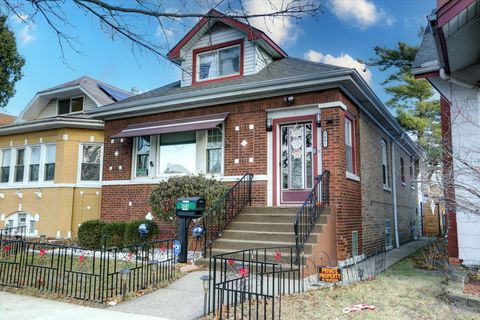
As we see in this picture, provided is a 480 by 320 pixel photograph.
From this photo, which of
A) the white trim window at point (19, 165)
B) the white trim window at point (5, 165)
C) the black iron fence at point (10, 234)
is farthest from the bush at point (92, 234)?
the white trim window at point (5, 165)

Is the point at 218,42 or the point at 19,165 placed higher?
the point at 218,42

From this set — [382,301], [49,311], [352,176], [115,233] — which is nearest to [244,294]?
[382,301]

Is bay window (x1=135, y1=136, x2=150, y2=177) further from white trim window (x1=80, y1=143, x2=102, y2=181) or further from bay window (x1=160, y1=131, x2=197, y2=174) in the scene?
white trim window (x1=80, y1=143, x2=102, y2=181)

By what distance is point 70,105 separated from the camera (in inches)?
679

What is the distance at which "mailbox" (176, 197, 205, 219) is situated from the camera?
26.5ft

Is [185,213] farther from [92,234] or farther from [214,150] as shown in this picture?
[92,234]

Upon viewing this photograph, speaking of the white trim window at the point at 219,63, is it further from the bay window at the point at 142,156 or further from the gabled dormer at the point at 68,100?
the gabled dormer at the point at 68,100

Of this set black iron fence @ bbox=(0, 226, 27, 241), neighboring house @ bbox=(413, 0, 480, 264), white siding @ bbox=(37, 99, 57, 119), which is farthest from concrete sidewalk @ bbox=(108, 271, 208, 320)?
white siding @ bbox=(37, 99, 57, 119)

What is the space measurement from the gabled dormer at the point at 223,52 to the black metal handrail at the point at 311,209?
14.2 feet

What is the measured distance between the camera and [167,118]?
37.8 ft

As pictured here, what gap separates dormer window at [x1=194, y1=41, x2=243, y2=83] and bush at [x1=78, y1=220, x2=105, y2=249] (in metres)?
5.21

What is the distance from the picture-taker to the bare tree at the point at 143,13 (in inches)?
176

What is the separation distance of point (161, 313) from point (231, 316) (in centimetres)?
92

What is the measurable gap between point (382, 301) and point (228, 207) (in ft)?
15.3
